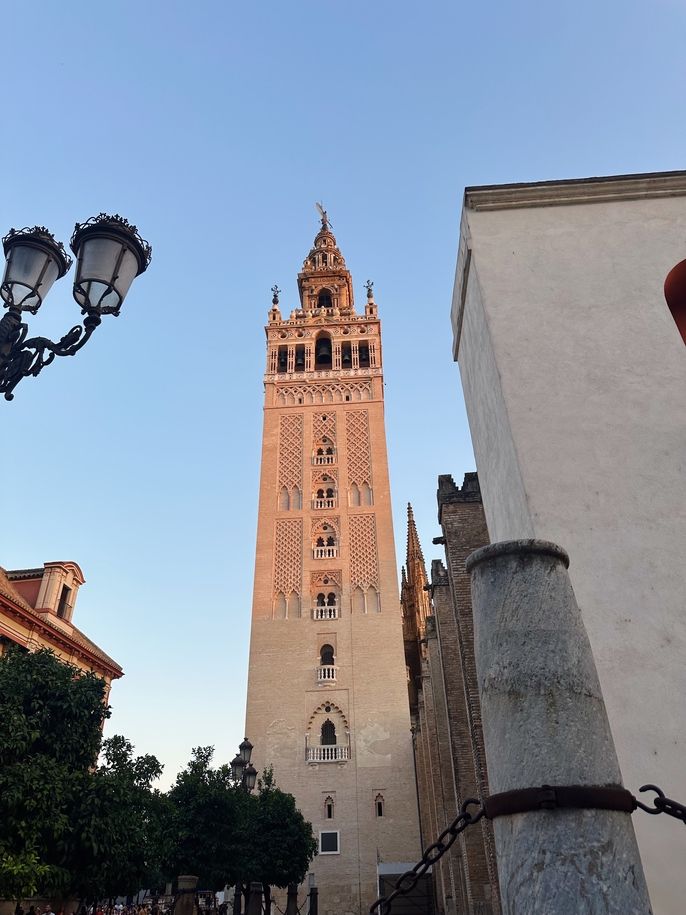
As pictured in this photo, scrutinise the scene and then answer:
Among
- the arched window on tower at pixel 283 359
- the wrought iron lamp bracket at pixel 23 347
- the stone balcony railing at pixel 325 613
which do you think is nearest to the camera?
the wrought iron lamp bracket at pixel 23 347

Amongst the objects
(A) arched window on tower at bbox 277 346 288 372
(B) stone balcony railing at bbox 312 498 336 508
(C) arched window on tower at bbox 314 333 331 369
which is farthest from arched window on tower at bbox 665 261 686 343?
(C) arched window on tower at bbox 314 333 331 369

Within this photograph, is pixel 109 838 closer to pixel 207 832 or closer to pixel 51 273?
pixel 207 832

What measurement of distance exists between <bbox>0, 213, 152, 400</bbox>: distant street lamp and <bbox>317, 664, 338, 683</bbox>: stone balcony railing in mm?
23068

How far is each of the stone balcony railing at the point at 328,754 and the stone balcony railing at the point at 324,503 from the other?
33.0ft

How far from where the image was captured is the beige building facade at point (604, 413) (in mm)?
3104

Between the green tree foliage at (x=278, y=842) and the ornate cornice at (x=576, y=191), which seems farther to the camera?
the green tree foliage at (x=278, y=842)

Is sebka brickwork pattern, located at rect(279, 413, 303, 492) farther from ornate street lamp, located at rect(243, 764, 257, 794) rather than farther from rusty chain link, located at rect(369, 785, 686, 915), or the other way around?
rusty chain link, located at rect(369, 785, 686, 915)

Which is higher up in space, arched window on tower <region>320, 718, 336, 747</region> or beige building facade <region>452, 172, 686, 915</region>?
arched window on tower <region>320, 718, 336, 747</region>

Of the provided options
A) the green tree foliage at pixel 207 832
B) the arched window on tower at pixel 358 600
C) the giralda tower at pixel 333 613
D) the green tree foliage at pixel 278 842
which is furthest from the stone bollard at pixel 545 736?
the arched window on tower at pixel 358 600

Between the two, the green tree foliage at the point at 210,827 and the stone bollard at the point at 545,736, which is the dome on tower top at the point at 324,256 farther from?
the stone bollard at the point at 545,736

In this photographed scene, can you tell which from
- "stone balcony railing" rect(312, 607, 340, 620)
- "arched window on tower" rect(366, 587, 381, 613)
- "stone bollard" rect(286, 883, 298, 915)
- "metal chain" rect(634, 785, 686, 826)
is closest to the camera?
"metal chain" rect(634, 785, 686, 826)

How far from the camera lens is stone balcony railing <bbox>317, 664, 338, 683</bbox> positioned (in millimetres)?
25484

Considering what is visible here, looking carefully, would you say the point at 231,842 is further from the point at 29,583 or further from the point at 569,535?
the point at 569,535

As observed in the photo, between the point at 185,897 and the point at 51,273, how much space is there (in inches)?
394
